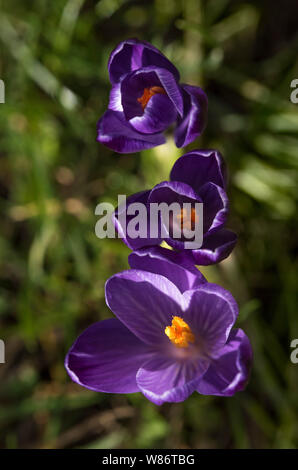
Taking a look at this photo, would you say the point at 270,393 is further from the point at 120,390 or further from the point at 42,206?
the point at 42,206

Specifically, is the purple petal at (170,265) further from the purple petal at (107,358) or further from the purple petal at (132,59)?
the purple petal at (132,59)

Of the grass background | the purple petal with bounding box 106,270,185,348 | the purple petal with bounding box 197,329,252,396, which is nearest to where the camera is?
the purple petal with bounding box 197,329,252,396

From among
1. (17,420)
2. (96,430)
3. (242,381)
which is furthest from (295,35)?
(17,420)

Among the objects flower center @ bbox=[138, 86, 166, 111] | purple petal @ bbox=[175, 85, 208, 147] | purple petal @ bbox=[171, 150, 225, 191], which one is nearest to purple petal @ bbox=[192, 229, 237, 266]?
purple petal @ bbox=[171, 150, 225, 191]

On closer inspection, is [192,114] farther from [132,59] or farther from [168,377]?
[168,377]

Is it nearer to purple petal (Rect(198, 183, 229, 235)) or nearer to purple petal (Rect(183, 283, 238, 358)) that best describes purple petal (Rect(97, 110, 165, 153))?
purple petal (Rect(198, 183, 229, 235))
